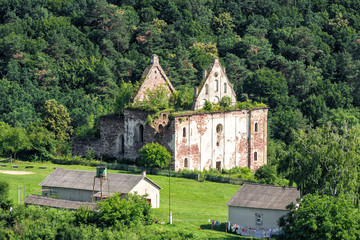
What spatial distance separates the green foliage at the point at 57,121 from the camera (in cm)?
10662

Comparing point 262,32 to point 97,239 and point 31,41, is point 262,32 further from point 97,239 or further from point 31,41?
point 97,239

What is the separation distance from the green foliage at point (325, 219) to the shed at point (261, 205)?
177 inches

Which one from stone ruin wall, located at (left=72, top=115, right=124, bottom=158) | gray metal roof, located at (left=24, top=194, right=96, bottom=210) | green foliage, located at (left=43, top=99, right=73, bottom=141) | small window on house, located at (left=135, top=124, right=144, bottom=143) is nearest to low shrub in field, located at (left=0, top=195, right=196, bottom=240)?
gray metal roof, located at (left=24, top=194, right=96, bottom=210)

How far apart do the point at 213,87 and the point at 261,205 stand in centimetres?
2933

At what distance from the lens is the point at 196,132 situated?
92250mm

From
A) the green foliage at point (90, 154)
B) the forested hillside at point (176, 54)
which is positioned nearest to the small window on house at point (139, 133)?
the green foliage at point (90, 154)

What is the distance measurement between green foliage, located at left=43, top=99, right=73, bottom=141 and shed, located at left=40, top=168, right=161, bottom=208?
1228 inches

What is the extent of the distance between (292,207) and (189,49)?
82530mm

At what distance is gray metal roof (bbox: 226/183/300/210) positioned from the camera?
66750mm

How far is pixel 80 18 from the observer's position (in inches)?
6309

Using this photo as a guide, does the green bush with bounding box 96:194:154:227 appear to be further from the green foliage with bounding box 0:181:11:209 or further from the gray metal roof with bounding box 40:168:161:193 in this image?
the green foliage with bounding box 0:181:11:209

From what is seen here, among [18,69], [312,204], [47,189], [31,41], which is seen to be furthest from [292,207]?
[31,41]

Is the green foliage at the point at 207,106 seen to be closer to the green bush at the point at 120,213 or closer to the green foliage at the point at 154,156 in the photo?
the green foliage at the point at 154,156

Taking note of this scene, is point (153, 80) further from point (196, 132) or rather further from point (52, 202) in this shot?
point (52, 202)
